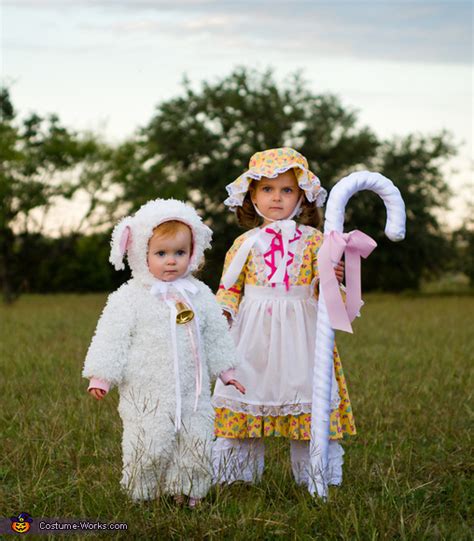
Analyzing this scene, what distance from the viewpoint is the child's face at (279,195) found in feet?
16.0

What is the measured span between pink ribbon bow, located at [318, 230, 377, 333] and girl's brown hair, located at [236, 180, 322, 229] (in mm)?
572

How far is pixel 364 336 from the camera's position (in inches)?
475

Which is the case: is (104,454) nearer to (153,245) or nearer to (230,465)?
(230,465)

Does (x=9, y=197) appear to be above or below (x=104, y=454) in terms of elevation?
above

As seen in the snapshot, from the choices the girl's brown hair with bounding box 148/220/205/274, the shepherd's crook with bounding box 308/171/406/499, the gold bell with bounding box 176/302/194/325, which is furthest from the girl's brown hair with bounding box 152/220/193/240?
the shepherd's crook with bounding box 308/171/406/499

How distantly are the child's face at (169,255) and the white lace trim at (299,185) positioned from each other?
737 millimetres

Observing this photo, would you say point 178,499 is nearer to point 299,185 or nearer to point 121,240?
point 121,240

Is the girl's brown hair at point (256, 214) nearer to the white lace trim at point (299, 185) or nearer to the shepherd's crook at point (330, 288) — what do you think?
the white lace trim at point (299, 185)

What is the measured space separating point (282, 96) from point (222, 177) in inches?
161

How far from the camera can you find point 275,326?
4.76 m

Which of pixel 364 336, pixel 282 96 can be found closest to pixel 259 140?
pixel 282 96

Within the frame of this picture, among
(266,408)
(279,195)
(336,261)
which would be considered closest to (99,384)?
(266,408)

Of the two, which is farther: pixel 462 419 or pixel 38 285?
pixel 38 285

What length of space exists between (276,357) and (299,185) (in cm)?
97
